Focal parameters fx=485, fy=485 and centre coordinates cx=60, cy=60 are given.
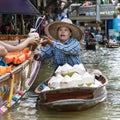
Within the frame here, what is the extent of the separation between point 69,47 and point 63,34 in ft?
1.57

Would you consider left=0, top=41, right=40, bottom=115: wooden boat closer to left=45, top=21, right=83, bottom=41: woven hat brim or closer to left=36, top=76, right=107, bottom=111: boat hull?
left=36, top=76, right=107, bottom=111: boat hull

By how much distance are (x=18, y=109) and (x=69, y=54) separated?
59.9 inches

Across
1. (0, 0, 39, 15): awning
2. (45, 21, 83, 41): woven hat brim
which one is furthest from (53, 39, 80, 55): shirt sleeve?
(0, 0, 39, 15): awning

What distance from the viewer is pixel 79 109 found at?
360 inches

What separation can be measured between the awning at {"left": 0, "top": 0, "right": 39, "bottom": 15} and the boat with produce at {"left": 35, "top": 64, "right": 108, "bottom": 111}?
7192 millimetres

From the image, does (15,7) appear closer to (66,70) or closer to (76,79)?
(66,70)

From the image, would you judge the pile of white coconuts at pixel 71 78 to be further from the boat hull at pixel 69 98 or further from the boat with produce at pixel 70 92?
the boat hull at pixel 69 98

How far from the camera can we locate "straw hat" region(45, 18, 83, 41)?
993 cm

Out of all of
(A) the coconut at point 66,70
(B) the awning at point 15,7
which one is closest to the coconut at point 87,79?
(A) the coconut at point 66,70

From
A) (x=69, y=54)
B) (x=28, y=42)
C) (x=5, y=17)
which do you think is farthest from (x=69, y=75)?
(x=5, y=17)

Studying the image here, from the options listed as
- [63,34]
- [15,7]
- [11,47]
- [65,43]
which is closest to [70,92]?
[65,43]

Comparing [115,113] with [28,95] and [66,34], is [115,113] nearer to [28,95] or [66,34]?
[66,34]

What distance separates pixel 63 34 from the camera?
9.94m

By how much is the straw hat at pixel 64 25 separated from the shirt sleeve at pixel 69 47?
26 cm
